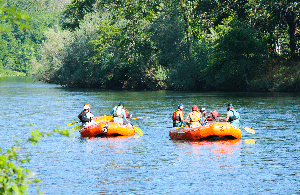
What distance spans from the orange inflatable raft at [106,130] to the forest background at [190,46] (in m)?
24.7

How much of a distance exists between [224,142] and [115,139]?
14.7 ft

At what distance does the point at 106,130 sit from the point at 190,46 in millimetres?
32936

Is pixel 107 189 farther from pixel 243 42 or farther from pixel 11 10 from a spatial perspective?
pixel 243 42

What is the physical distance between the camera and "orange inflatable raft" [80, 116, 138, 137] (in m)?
21.0

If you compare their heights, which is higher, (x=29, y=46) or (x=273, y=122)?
(x=29, y=46)

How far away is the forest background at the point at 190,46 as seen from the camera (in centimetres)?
4638

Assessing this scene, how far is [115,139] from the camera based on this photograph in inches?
829

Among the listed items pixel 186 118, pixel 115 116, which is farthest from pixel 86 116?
pixel 186 118

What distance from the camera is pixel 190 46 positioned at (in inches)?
2074

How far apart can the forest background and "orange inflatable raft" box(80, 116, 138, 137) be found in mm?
24739

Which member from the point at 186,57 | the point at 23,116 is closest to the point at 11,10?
the point at 23,116

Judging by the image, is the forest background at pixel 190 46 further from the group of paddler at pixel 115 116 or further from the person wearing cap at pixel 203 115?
the group of paddler at pixel 115 116

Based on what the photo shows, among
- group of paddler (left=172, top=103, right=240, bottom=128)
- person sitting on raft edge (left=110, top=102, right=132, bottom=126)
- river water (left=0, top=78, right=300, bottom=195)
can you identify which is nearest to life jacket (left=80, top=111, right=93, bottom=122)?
river water (left=0, top=78, right=300, bottom=195)

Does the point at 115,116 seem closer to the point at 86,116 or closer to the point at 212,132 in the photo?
the point at 86,116
